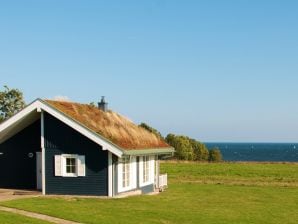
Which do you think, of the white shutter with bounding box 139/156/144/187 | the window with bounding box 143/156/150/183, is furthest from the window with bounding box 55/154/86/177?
the window with bounding box 143/156/150/183

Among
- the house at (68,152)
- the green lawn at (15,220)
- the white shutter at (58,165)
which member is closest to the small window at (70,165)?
the house at (68,152)

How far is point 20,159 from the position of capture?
30094mm

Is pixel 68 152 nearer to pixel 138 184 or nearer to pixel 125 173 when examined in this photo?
pixel 125 173

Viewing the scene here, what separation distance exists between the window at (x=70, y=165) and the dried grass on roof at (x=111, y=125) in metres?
1.89

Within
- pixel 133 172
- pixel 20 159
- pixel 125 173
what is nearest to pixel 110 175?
pixel 125 173

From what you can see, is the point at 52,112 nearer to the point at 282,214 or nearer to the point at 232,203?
the point at 232,203

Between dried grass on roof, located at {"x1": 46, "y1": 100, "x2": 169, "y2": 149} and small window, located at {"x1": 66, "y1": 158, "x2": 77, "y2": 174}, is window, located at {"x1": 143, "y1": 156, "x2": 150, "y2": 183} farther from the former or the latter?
small window, located at {"x1": 66, "y1": 158, "x2": 77, "y2": 174}

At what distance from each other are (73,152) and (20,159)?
454 cm

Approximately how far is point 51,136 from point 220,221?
1122cm

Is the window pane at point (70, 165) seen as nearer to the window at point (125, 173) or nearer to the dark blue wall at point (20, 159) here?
the window at point (125, 173)

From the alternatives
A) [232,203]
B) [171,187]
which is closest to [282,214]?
[232,203]

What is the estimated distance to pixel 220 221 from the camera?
2088cm

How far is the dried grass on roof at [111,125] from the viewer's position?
2767 centimetres

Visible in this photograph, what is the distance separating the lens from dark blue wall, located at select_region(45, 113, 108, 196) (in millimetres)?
26906
